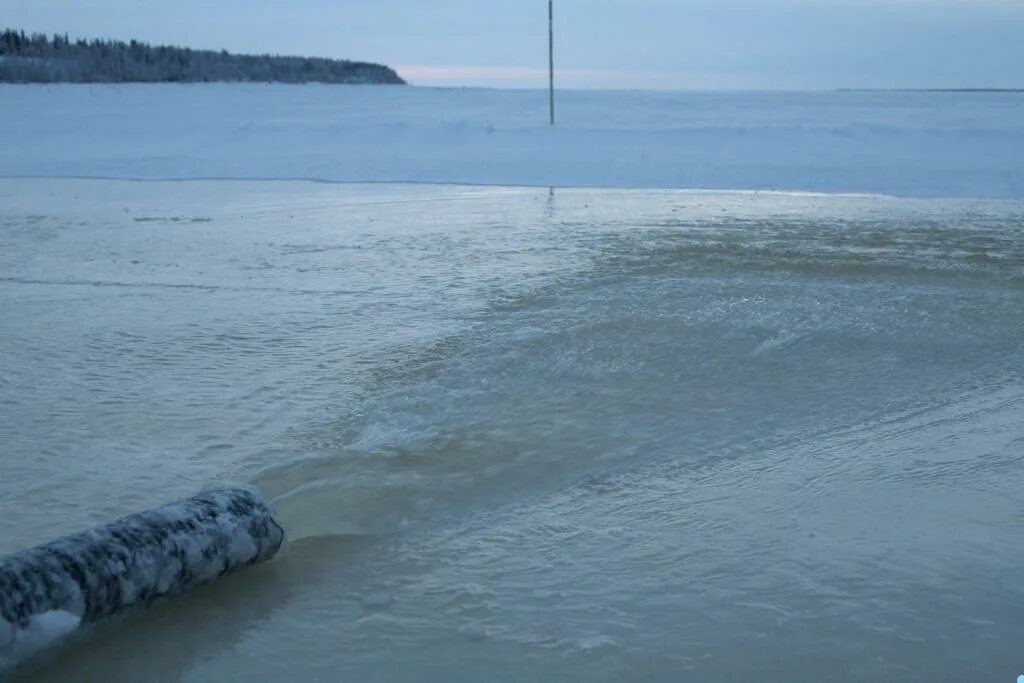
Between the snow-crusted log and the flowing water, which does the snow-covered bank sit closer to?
the flowing water

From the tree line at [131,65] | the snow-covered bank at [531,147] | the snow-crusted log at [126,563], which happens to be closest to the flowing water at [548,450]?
the snow-crusted log at [126,563]

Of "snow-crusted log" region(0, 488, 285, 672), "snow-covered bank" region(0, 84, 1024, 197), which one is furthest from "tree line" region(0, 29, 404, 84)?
"snow-crusted log" region(0, 488, 285, 672)

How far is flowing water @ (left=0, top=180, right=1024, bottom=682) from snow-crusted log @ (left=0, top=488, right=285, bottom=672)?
0.07 meters

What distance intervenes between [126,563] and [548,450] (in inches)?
69.2

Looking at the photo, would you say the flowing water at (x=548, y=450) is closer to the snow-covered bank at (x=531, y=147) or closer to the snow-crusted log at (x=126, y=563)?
the snow-crusted log at (x=126, y=563)

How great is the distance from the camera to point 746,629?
299 cm

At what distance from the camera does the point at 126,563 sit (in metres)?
3.00

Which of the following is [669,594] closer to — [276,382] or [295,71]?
[276,382]

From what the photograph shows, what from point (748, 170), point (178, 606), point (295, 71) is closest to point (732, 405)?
point (178, 606)

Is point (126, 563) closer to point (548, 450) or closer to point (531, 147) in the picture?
point (548, 450)

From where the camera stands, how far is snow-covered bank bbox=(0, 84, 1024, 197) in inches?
639

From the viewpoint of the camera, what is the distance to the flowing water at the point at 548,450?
295 cm

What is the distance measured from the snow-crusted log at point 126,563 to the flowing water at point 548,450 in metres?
0.07

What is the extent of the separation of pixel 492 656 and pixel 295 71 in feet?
177
